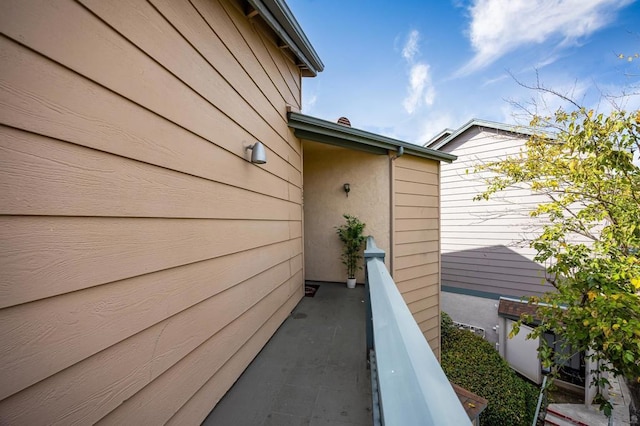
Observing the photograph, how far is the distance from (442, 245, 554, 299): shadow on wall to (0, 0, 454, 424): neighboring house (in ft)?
24.6

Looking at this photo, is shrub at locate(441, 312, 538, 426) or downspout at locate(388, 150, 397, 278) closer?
downspout at locate(388, 150, 397, 278)

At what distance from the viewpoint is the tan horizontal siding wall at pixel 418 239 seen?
16.1ft

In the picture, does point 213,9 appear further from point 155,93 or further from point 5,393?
point 5,393

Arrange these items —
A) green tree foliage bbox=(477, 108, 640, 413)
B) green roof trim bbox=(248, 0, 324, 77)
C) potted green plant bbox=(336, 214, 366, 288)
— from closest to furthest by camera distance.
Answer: green roof trim bbox=(248, 0, 324, 77), green tree foliage bbox=(477, 108, 640, 413), potted green plant bbox=(336, 214, 366, 288)

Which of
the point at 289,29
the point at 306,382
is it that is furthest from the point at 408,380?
the point at 289,29

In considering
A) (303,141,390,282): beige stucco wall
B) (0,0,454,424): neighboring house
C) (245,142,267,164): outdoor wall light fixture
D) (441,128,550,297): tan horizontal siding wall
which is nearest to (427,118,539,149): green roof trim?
(441,128,550,297): tan horizontal siding wall

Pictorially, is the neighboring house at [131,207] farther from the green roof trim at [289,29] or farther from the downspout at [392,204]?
the downspout at [392,204]

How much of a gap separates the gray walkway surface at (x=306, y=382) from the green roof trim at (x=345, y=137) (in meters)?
2.69

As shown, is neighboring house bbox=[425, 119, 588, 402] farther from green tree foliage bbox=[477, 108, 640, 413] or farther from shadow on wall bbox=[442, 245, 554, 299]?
green tree foliage bbox=[477, 108, 640, 413]

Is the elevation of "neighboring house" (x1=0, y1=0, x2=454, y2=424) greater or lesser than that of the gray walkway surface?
greater

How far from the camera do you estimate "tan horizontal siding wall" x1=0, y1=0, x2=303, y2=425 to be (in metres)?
0.77

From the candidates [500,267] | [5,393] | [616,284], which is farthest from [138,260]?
[500,267]

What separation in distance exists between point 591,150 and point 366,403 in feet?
14.2

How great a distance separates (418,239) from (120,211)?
516cm
